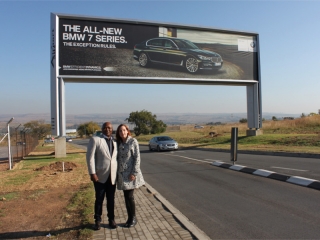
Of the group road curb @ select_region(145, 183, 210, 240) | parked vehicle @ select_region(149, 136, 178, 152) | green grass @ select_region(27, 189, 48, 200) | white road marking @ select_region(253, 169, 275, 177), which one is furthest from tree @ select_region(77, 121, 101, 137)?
A: road curb @ select_region(145, 183, 210, 240)

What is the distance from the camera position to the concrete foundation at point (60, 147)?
2207 centimetres

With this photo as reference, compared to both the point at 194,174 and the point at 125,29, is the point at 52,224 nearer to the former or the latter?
the point at 194,174

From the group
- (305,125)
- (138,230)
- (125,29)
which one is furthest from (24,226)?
(305,125)

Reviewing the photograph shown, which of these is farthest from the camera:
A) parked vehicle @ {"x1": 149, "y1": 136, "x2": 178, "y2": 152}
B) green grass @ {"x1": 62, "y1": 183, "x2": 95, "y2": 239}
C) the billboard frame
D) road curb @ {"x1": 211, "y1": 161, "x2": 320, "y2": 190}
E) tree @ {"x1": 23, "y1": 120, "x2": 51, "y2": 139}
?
tree @ {"x1": 23, "y1": 120, "x2": 51, "y2": 139}

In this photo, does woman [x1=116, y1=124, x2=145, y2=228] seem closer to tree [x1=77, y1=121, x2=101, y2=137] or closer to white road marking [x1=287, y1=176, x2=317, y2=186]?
white road marking [x1=287, y1=176, x2=317, y2=186]

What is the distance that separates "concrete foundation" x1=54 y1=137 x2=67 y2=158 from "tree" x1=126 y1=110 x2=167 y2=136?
49579 mm

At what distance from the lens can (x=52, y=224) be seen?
5484mm

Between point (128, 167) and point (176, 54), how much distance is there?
21708 mm

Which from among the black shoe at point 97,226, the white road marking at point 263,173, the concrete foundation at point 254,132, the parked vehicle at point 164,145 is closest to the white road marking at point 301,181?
the white road marking at point 263,173

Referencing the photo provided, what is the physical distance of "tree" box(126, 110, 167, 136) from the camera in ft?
237

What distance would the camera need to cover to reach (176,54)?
2586 centimetres

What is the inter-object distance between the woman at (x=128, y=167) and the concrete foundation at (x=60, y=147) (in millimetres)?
17995

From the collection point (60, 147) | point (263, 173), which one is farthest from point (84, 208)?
point (60, 147)

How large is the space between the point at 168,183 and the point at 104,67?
1555cm
